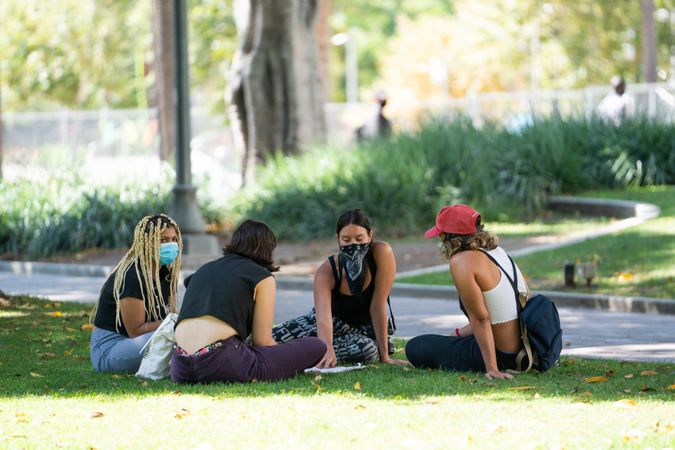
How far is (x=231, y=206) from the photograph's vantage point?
19781 millimetres

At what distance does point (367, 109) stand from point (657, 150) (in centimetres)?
1430

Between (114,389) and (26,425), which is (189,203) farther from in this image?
(26,425)

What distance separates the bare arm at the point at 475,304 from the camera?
733cm

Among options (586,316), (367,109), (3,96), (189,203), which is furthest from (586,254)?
(3,96)

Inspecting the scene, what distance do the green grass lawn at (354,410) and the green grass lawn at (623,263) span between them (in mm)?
4122

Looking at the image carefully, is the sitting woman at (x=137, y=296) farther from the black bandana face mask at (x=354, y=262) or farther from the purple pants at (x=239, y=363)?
the black bandana face mask at (x=354, y=262)

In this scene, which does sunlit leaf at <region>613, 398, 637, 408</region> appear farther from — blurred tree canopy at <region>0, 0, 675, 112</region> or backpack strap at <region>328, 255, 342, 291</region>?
blurred tree canopy at <region>0, 0, 675, 112</region>

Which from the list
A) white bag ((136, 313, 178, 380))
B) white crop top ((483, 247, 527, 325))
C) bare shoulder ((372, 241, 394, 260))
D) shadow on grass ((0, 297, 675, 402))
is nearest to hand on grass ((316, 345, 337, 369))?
shadow on grass ((0, 297, 675, 402))

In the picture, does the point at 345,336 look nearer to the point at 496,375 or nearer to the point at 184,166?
the point at 496,375

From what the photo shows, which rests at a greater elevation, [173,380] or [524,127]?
[524,127]

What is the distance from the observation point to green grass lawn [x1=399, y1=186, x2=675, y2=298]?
1227 centimetres

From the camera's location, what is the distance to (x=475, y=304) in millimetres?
7332

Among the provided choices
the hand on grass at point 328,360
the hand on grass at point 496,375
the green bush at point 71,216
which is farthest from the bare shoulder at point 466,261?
the green bush at point 71,216

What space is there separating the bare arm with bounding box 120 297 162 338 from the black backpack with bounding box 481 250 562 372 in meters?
2.13
